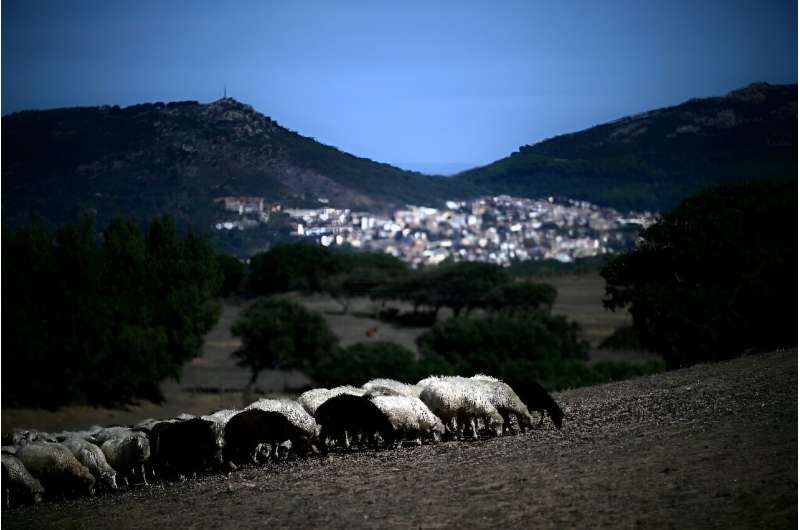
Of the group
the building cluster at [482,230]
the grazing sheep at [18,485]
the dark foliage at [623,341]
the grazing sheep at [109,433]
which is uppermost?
the building cluster at [482,230]

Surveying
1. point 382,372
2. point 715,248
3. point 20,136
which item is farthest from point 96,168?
point 715,248

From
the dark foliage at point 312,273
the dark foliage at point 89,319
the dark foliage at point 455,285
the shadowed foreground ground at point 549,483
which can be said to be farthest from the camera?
the dark foliage at point 312,273

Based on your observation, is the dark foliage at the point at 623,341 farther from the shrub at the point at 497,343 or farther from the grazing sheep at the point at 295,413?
the grazing sheep at the point at 295,413

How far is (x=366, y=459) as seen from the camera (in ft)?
39.2

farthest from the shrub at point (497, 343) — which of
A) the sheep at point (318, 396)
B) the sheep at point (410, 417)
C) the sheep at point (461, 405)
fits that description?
the sheep at point (410, 417)

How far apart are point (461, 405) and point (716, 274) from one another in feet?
54.3

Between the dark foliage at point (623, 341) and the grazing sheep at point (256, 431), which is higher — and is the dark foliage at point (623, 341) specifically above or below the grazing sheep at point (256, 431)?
below

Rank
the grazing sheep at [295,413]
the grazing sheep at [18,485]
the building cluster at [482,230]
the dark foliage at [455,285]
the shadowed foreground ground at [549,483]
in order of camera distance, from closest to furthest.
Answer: the shadowed foreground ground at [549,483], the grazing sheep at [18,485], the grazing sheep at [295,413], the building cluster at [482,230], the dark foliage at [455,285]

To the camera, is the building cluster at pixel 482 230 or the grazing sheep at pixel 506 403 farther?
the building cluster at pixel 482 230

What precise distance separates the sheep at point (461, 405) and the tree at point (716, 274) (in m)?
14.0

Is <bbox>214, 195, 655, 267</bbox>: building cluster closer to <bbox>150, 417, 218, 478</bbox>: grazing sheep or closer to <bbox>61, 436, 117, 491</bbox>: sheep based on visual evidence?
<bbox>150, 417, 218, 478</bbox>: grazing sheep

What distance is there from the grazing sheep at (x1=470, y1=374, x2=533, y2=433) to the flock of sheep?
1 cm

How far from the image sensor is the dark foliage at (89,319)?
40594 mm

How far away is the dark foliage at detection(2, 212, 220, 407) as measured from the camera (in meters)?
40.6
